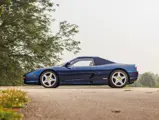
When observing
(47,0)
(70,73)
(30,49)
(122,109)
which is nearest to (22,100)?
(122,109)

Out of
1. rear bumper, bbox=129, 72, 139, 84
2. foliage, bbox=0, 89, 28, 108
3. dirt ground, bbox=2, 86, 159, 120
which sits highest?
rear bumper, bbox=129, 72, 139, 84

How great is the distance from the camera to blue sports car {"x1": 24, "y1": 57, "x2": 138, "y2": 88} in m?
13.1

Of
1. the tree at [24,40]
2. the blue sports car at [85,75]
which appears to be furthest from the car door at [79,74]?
the tree at [24,40]

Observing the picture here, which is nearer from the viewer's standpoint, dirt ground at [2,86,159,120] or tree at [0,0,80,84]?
dirt ground at [2,86,159,120]

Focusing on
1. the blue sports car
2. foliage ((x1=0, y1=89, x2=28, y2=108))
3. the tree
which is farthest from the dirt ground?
the tree

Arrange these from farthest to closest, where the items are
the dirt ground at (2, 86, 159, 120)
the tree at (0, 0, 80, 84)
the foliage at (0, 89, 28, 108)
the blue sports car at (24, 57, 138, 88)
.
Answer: the tree at (0, 0, 80, 84) → the blue sports car at (24, 57, 138, 88) → the foliage at (0, 89, 28, 108) → the dirt ground at (2, 86, 159, 120)

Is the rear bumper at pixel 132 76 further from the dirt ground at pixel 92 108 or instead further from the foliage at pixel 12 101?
the foliage at pixel 12 101

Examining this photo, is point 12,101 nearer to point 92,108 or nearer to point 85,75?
point 92,108

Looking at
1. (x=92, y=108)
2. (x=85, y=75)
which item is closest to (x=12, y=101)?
(x=92, y=108)

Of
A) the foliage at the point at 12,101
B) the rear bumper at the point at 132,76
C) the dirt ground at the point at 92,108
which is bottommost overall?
the dirt ground at the point at 92,108

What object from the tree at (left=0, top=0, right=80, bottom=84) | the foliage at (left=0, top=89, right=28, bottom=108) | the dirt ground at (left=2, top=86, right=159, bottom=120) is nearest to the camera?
the dirt ground at (left=2, top=86, right=159, bottom=120)

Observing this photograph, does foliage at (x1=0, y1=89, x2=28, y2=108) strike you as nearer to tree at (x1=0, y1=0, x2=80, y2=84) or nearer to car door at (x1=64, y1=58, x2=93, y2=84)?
car door at (x1=64, y1=58, x2=93, y2=84)

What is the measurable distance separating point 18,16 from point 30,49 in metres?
2.58

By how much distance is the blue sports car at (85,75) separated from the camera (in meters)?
13.1
